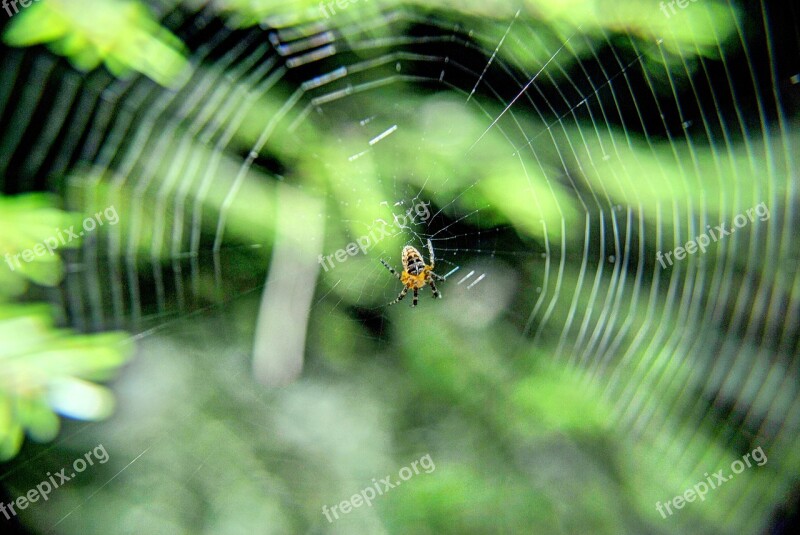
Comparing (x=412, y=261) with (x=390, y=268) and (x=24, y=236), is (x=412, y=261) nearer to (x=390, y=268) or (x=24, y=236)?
(x=390, y=268)

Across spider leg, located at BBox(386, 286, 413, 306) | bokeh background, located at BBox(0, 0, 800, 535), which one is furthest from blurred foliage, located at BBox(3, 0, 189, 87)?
spider leg, located at BBox(386, 286, 413, 306)

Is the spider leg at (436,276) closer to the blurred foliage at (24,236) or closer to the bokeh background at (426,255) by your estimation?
the bokeh background at (426,255)

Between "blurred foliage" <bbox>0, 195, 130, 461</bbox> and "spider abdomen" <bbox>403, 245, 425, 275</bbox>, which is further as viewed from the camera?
"spider abdomen" <bbox>403, 245, 425, 275</bbox>

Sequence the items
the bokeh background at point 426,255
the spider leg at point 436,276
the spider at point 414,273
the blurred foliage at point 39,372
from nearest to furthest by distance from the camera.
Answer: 1. the blurred foliage at point 39,372
2. the bokeh background at point 426,255
3. the spider at point 414,273
4. the spider leg at point 436,276

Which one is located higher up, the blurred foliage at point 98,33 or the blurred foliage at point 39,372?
the blurred foliage at point 98,33

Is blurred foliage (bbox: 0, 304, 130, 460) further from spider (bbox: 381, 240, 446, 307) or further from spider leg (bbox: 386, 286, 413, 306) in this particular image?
spider leg (bbox: 386, 286, 413, 306)

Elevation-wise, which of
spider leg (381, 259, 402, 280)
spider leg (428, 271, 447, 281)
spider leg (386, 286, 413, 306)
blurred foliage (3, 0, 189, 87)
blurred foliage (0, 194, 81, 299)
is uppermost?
blurred foliage (3, 0, 189, 87)

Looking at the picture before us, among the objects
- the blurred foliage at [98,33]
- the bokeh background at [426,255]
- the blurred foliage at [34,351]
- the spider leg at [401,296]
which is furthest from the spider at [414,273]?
the blurred foliage at [34,351]
